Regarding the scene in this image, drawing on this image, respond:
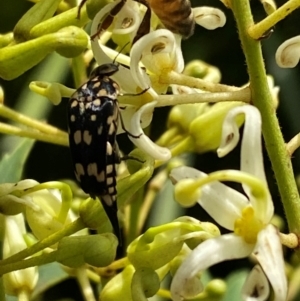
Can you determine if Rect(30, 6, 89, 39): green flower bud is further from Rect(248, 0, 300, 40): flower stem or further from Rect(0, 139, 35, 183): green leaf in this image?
Rect(0, 139, 35, 183): green leaf

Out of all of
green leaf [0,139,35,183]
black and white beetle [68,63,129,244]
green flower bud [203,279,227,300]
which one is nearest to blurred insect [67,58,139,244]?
black and white beetle [68,63,129,244]

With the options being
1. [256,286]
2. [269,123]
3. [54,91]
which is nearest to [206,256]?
[256,286]

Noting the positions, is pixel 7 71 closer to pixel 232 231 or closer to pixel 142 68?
pixel 142 68

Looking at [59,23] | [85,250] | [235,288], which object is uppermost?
[59,23]

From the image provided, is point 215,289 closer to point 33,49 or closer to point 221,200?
point 221,200

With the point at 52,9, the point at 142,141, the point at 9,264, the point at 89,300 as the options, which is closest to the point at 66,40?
the point at 52,9

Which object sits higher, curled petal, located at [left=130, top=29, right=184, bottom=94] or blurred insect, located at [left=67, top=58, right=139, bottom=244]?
curled petal, located at [left=130, top=29, right=184, bottom=94]

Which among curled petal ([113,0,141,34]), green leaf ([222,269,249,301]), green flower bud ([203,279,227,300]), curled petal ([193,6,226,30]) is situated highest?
curled petal ([113,0,141,34])
